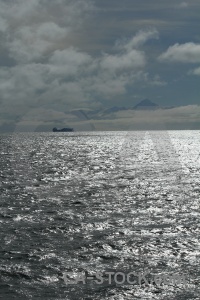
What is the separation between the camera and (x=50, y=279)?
26.4m

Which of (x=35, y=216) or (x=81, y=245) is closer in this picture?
(x=81, y=245)

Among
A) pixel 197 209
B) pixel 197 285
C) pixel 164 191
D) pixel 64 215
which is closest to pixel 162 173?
pixel 164 191

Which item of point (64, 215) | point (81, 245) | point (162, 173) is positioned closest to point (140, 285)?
point (81, 245)

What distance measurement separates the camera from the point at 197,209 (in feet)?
→ 162

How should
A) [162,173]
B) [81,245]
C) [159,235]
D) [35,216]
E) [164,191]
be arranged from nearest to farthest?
[81,245], [159,235], [35,216], [164,191], [162,173]

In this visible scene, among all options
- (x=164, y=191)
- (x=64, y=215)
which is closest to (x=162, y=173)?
(x=164, y=191)

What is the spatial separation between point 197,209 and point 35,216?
20616 millimetres

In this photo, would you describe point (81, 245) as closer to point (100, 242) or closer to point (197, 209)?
point (100, 242)

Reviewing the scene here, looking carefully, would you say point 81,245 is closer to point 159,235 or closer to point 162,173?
point 159,235

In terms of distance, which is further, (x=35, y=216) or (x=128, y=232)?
(x=35, y=216)

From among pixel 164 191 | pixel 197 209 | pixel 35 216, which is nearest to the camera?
pixel 35 216

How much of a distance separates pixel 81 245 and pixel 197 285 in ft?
37.7

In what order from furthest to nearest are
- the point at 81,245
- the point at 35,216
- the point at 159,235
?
the point at 35,216 → the point at 159,235 → the point at 81,245

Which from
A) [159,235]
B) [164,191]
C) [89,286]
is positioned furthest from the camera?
[164,191]
